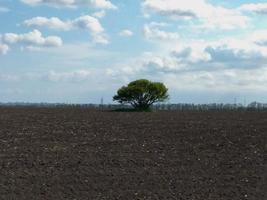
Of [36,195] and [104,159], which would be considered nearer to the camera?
[36,195]

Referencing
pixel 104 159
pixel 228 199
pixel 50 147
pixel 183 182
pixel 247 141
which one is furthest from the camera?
pixel 247 141

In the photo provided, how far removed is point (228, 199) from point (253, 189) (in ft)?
3.50

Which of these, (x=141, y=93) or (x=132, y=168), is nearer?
(x=132, y=168)

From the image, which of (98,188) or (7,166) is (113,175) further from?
(7,166)

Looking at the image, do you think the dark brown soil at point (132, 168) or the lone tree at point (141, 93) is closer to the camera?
the dark brown soil at point (132, 168)

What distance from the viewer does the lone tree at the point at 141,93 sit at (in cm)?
7100

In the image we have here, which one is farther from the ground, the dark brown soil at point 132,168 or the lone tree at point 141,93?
the lone tree at point 141,93

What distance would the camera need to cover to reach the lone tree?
71.0m

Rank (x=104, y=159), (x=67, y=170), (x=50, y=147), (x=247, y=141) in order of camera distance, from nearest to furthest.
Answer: (x=67, y=170), (x=104, y=159), (x=50, y=147), (x=247, y=141)

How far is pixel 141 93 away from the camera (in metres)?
71.1

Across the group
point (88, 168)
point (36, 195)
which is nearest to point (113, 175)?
point (88, 168)

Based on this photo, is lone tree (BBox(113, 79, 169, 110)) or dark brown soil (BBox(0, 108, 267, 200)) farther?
lone tree (BBox(113, 79, 169, 110))

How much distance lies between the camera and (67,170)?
48.9ft

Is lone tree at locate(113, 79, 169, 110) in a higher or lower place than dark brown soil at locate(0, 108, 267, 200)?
higher
